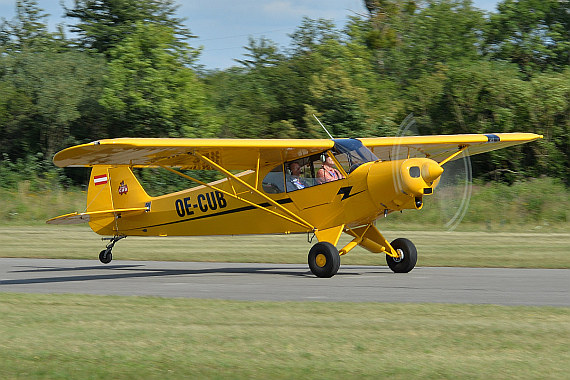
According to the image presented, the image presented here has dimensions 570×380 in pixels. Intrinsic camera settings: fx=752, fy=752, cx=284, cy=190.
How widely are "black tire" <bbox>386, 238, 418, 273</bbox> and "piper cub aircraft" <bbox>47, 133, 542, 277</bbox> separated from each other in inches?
0.7

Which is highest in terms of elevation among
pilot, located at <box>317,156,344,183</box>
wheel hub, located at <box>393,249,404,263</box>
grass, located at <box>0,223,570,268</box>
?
pilot, located at <box>317,156,344,183</box>

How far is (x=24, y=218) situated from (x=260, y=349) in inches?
1044

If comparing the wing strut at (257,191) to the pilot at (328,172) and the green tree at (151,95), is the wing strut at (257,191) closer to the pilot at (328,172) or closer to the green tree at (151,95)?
the pilot at (328,172)

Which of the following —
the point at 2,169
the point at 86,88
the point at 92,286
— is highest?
the point at 92,286

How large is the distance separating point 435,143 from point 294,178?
3.02m

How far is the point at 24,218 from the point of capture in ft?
102

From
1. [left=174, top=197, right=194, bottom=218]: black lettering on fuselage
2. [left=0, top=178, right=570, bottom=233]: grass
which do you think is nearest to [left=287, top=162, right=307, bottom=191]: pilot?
[left=174, top=197, right=194, bottom=218]: black lettering on fuselage

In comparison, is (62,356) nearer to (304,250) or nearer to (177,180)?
(304,250)

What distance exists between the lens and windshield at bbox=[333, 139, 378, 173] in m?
13.5

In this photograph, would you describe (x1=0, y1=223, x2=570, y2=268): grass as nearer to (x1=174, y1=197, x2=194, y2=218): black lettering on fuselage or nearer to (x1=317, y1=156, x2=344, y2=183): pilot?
A: (x1=174, y1=197, x2=194, y2=218): black lettering on fuselage

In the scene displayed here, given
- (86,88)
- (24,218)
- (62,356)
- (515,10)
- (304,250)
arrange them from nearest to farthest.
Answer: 1. (62,356)
2. (304,250)
3. (24,218)
4. (86,88)
5. (515,10)

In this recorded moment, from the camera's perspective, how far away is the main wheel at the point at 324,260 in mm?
13055

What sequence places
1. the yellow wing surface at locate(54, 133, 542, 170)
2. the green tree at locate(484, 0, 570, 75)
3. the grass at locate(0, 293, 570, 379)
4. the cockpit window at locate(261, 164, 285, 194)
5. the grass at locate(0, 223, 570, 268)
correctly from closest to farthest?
the grass at locate(0, 293, 570, 379)
the yellow wing surface at locate(54, 133, 542, 170)
the cockpit window at locate(261, 164, 285, 194)
the grass at locate(0, 223, 570, 268)
the green tree at locate(484, 0, 570, 75)

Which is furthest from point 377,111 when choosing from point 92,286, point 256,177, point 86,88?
point 92,286
